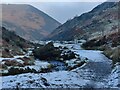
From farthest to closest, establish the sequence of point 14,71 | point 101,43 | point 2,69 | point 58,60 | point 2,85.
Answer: point 101,43 < point 58,60 < point 2,69 < point 14,71 < point 2,85

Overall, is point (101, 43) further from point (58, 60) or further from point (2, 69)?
point (2, 69)

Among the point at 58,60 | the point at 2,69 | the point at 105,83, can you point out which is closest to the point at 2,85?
the point at 105,83

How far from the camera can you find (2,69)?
1013 inches

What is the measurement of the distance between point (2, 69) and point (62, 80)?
848 centimetres

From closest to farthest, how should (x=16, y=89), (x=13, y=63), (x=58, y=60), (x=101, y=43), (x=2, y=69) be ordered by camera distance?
(x=16, y=89)
(x=2, y=69)
(x=13, y=63)
(x=58, y=60)
(x=101, y=43)

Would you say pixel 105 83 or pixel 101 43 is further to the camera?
pixel 101 43

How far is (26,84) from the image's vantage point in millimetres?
16562

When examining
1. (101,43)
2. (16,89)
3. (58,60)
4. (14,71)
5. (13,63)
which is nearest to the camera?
(16,89)

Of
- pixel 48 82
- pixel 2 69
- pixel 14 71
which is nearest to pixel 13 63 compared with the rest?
pixel 2 69

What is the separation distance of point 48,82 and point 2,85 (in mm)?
2403

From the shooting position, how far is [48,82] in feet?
57.2

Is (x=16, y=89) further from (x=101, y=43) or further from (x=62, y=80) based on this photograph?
(x=101, y=43)

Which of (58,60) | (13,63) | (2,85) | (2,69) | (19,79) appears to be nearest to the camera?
(2,85)

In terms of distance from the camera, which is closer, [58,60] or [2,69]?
[2,69]
